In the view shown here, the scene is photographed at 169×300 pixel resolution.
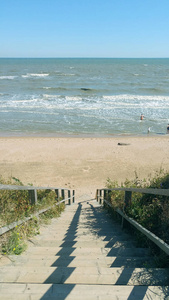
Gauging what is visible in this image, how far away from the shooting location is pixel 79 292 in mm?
2117

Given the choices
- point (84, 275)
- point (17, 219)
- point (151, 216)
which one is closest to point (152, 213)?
point (151, 216)

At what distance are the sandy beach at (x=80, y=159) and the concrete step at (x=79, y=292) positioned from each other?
11.2 m

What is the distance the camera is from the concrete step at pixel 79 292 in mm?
2064

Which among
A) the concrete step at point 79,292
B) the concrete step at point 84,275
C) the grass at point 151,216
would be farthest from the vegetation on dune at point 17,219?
the grass at point 151,216

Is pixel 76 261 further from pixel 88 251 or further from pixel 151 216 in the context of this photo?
pixel 151 216

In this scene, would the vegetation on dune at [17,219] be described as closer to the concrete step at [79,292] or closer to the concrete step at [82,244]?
the concrete step at [82,244]

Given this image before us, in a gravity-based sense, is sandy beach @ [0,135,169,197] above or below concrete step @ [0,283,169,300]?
below

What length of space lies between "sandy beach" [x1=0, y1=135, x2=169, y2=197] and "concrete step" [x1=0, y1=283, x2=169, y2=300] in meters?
11.2

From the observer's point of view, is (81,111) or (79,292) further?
(81,111)

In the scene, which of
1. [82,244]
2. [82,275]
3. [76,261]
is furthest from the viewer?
[82,244]

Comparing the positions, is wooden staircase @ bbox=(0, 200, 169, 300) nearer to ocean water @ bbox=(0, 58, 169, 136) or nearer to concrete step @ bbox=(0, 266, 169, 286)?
concrete step @ bbox=(0, 266, 169, 286)

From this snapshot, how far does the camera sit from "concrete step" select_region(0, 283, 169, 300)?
2064 millimetres

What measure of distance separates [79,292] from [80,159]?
15660mm

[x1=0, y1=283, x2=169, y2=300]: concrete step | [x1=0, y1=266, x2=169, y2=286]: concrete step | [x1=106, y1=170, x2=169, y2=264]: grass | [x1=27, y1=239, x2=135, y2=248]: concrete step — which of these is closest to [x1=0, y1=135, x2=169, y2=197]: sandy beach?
[x1=106, y1=170, x2=169, y2=264]: grass
